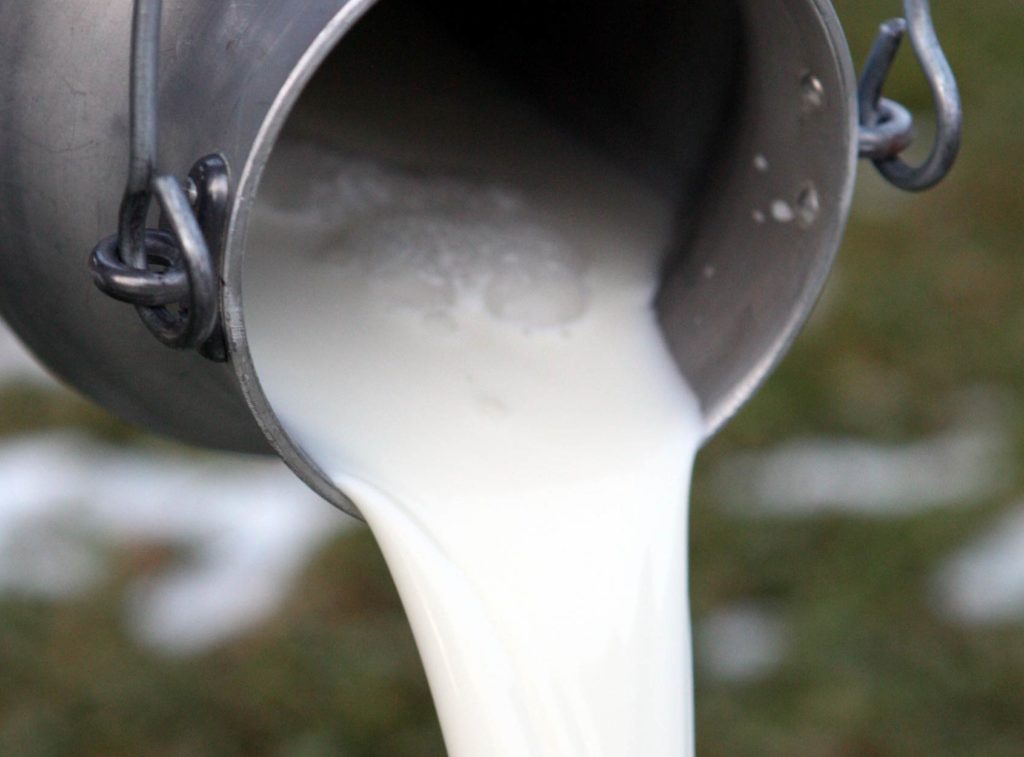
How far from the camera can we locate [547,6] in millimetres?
1148

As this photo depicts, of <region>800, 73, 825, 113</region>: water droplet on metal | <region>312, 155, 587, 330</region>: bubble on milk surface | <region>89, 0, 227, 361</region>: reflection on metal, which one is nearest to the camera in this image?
<region>89, 0, 227, 361</region>: reflection on metal

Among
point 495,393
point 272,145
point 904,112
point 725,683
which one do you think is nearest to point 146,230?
point 272,145

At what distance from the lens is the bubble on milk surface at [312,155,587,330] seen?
1.06m

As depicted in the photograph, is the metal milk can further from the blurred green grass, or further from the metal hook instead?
the blurred green grass

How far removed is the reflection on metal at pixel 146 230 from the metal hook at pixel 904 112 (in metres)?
0.37

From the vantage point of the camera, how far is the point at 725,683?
5.51 feet

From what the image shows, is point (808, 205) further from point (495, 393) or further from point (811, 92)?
point (495, 393)

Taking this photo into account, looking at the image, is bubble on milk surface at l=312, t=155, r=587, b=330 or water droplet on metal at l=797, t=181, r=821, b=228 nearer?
water droplet on metal at l=797, t=181, r=821, b=228

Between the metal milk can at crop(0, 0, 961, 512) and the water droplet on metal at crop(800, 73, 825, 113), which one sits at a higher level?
the water droplet on metal at crop(800, 73, 825, 113)

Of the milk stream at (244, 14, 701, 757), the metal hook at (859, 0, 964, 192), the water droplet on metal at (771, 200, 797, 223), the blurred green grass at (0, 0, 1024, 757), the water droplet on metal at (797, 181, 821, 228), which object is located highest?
the metal hook at (859, 0, 964, 192)

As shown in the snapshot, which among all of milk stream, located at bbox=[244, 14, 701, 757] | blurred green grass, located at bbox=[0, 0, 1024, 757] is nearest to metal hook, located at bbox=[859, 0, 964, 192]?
milk stream, located at bbox=[244, 14, 701, 757]

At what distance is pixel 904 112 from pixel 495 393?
10.8 inches

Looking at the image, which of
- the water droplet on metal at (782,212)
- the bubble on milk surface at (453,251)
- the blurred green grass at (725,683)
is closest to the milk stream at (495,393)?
the bubble on milk surface at (453,251)

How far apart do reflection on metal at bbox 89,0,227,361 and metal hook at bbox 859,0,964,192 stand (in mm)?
372
